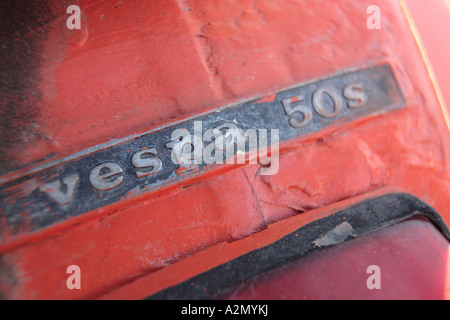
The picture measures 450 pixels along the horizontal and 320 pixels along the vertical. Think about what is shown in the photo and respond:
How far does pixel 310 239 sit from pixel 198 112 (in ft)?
1.77

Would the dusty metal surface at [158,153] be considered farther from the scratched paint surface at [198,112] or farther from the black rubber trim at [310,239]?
the black rubber trim at [310,239]

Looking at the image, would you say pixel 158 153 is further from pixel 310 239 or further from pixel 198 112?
pixel 310 239

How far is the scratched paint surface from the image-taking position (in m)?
0.79

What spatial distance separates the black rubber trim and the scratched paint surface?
0.24 ft

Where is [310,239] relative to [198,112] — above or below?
below

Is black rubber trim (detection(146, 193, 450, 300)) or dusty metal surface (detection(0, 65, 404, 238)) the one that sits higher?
dusty metal surface (detection(0, 65, 404, 238))

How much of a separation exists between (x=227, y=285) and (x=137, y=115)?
60cm

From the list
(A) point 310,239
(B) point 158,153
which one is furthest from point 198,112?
(A) point 310,239

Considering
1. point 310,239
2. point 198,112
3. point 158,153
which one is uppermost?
→ point 198,112

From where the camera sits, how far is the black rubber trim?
72cm

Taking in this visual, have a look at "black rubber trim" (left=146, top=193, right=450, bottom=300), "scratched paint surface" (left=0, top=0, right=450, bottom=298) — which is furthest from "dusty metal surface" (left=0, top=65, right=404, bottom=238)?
"black rubber trim" (left=146, top=193, right=450, bottom=300)

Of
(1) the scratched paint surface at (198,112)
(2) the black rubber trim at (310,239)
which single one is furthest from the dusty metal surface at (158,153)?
(2) the black rubber trim at (310,239)

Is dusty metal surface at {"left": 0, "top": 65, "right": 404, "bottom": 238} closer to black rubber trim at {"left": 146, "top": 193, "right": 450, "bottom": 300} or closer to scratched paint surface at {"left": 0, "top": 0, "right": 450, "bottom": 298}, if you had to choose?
scratched paint surface at {"left": 0, "top": 0, "right": 450, "bottom": 298}

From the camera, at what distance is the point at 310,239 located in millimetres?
815
